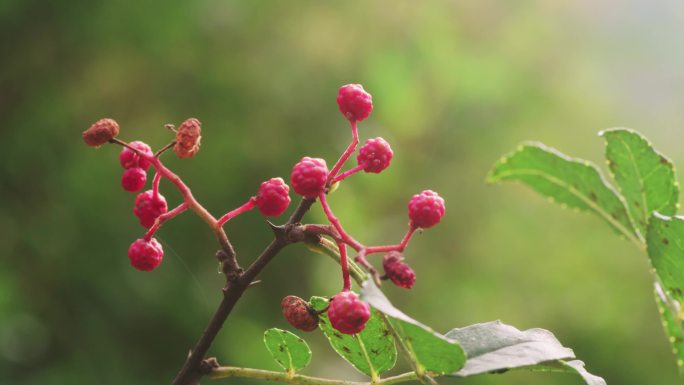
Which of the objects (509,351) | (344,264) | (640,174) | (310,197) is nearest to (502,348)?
(509,351)

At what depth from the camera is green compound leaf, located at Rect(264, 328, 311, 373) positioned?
129cm

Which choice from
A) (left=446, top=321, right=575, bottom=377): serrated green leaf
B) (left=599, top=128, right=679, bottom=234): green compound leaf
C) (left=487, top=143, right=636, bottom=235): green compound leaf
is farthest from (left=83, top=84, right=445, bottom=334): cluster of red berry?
(left=599, top=128, right=679, bottom=234): green compound leaf

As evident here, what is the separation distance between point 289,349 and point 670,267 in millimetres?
661

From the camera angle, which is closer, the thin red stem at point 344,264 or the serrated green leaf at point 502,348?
the serrated green leaf at point 502,348

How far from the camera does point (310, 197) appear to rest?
1108 millimetres

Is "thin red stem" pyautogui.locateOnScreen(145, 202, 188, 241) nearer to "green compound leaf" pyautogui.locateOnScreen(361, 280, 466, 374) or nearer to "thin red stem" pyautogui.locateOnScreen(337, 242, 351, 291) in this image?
"thin red stem" pyautogui.locateOnScreen(337, 242, 351, 291)

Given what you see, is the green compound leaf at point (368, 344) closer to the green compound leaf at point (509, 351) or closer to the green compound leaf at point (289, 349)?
the green compound leaf at point (289, 349)

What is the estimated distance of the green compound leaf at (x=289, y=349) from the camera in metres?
1.29

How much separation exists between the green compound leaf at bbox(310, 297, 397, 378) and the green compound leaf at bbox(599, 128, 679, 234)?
0.51 meters

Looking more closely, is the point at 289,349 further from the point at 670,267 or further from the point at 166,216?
the point at 670,267

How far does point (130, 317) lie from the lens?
306 centimetres

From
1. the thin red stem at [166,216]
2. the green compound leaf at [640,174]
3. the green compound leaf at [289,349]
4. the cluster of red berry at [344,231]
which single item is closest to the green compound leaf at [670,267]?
the green compound leaf at [640,174]

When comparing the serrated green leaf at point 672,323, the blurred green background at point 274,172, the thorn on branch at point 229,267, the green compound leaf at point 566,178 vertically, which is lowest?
the thorn on branch at point 229,267

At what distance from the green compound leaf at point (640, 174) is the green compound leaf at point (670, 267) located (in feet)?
0.48
